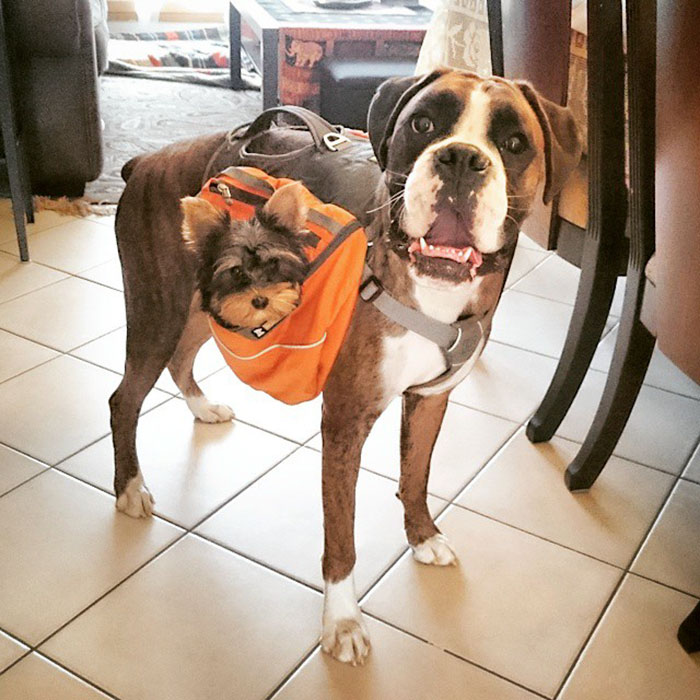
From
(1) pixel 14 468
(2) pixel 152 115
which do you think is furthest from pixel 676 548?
(2) pixel 152 115

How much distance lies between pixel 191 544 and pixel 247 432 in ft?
1.38

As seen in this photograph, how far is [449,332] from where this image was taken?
1343mm

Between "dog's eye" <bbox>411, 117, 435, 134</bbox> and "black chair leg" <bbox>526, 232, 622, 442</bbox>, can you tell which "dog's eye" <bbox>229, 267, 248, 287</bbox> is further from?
"black chair leg" <bbox>526, 232, 622, 442</bbox>

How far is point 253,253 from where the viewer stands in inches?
51.4

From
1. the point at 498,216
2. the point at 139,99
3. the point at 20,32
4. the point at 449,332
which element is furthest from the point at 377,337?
the point at 139,99

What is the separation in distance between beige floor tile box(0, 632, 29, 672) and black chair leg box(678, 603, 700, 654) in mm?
1148

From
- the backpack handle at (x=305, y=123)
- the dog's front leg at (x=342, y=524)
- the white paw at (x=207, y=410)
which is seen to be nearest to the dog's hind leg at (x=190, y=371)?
the white paw at (x=207, y=410)

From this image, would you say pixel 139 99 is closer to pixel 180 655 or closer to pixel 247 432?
pixel 247 432

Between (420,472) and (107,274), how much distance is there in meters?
1.59

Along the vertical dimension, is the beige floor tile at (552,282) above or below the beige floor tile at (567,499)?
below

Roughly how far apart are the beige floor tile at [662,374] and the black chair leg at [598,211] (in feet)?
1.51

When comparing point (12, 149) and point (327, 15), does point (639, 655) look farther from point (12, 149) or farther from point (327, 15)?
point (327, 15)

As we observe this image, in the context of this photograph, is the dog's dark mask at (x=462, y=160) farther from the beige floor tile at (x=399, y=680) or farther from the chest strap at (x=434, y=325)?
the beige floor tile at (x=399, y=680)

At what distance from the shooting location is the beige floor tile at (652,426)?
2090 millimetres
